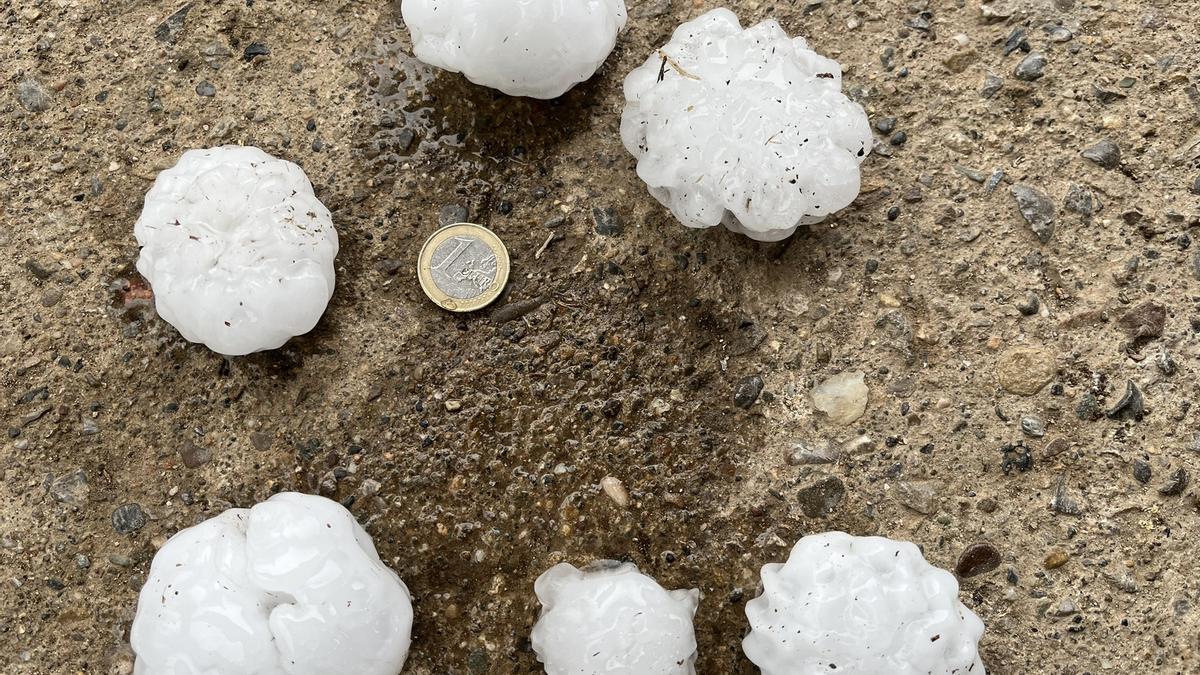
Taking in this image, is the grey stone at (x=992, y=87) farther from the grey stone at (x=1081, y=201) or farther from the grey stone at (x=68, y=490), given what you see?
the grey stone at (x=68, y=490)

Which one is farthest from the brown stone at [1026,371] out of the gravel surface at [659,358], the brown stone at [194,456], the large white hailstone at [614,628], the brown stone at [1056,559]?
the brown stone at [194,456]

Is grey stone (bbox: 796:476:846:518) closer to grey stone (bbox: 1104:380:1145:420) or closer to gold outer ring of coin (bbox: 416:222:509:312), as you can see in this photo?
grey stone (bbox: 1104:380:1145:420)

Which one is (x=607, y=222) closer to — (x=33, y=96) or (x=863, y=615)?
(x=863, y=615)

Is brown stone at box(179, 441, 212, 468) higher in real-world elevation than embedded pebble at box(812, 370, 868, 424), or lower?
lower

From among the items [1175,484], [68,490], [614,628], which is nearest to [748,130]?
[614,628]

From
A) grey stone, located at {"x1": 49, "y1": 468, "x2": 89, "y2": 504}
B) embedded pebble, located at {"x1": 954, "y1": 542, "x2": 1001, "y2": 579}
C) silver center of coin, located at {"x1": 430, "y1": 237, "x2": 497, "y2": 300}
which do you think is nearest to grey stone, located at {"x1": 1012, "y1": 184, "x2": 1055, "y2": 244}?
embedded pebble, located at {"x1": 954, "y1": 542, "x2": 1001, "y2": 579}

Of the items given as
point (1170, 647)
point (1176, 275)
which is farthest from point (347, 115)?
point (1170, 647)
